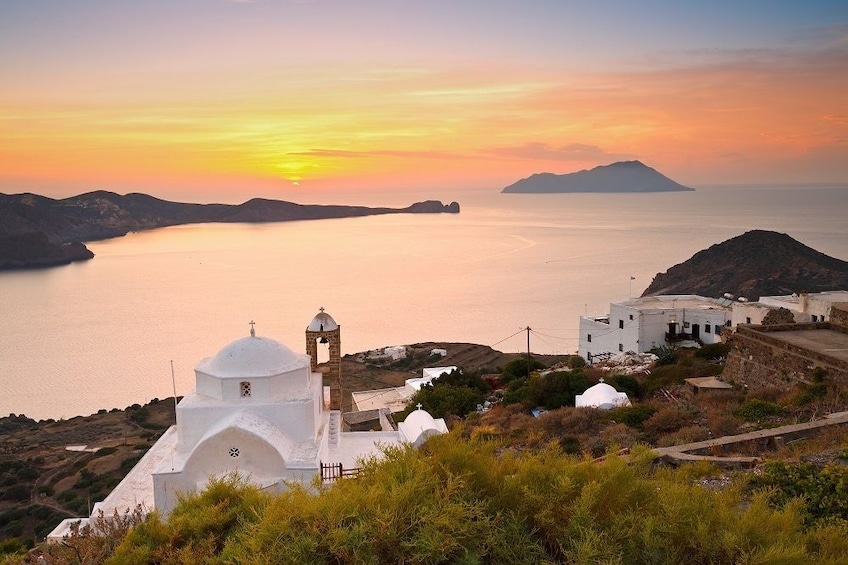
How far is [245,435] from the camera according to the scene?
367 inches

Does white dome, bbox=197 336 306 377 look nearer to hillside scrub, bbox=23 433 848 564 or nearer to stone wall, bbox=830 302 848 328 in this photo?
hillside scrub, bbox=23 433 848 564

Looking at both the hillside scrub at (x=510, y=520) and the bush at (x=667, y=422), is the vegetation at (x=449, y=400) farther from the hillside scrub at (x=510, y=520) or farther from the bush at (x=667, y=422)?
the hillside scrub at (x=510, y=520)

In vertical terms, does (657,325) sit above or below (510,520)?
below

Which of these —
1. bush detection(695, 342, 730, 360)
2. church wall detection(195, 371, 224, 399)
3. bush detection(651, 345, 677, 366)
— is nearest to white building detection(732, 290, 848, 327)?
bush detection(651, 345, 677, 366)

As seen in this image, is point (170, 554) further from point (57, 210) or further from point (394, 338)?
point (57, 210)

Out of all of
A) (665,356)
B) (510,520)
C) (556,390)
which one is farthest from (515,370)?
(510,520)

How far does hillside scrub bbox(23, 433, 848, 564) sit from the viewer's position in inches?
135

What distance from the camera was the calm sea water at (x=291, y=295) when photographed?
44.8 meters

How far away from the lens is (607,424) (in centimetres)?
1229

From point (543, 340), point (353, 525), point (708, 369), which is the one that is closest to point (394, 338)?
point (543, 340)

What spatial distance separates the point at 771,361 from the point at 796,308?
13.9m

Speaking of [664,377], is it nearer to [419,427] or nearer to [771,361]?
[771,361]

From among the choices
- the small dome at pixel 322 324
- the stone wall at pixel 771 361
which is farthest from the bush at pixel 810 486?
the small dome at pixel 322 324

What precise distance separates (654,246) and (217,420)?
330 feet
